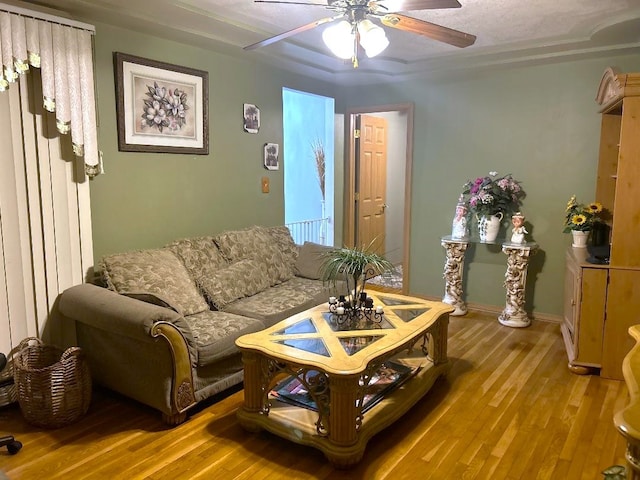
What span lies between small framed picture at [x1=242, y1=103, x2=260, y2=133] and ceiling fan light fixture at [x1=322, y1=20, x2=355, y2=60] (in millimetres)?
1988

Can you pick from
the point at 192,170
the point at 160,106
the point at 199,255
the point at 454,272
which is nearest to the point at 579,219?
the point at 454,272

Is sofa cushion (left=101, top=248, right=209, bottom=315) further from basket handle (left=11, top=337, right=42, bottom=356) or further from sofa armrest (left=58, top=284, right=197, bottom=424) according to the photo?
basket handle (left=11, top=337, right=42, bottom=356)

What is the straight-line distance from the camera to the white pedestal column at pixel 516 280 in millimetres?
4312

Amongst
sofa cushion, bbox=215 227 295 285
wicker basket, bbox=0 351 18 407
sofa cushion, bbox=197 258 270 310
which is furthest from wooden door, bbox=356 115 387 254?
wicker basket, bbox=0 351 18 407

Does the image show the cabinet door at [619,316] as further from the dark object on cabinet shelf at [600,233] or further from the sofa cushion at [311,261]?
the sofa cushion at [311,261]

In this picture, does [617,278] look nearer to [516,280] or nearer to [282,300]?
[516,280]

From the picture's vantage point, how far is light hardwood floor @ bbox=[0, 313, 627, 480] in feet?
7.50

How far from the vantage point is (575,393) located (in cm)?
309

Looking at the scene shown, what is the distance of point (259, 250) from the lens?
404 cm

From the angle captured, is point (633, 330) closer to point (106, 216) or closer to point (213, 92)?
point (106, 216)

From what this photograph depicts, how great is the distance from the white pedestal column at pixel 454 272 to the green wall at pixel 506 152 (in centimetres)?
26

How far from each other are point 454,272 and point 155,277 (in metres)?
2.85

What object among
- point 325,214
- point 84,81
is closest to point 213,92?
point 84,81

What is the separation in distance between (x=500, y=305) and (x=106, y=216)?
367 centimetres
